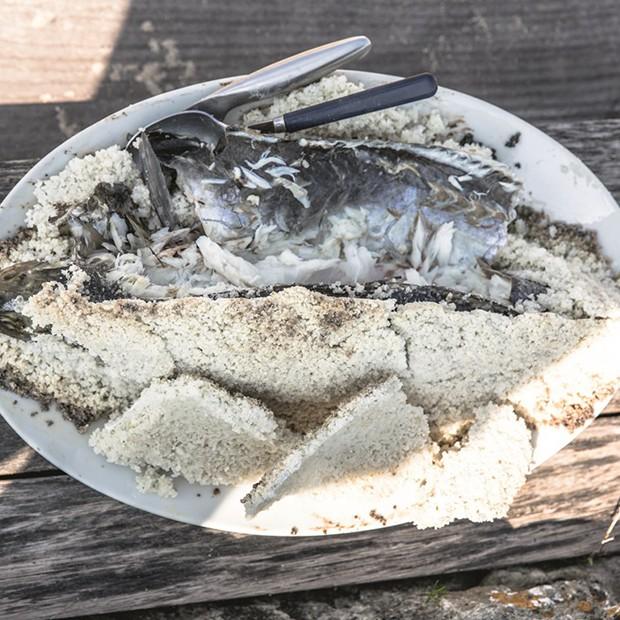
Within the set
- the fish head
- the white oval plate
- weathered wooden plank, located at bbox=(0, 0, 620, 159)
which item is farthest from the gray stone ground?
weathered wooden plank, located at bbox=(0, 0, 620, 159)

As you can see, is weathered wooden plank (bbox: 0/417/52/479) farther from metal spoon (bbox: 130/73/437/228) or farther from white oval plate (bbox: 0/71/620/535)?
metal spoon (bbox: 130/73/437/228)

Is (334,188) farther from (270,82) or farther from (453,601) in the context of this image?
(453,601)

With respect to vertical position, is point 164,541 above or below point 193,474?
below

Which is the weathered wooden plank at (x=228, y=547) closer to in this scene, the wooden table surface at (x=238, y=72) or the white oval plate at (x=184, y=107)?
the wooden table surface at (x=238, y=72)

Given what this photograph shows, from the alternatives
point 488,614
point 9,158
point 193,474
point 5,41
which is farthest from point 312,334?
point 5,41

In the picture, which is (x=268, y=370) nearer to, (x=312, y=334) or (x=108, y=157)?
(x=312, y=334)

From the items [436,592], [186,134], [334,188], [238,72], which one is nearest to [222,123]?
[186,134]
